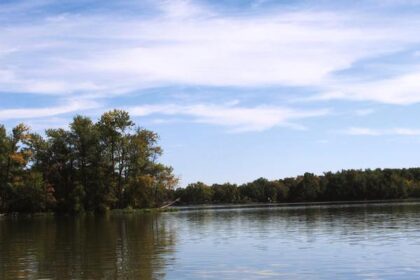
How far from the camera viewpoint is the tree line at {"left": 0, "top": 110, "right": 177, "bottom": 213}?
10381cm

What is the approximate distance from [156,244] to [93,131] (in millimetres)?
72287

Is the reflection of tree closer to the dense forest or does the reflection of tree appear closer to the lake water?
the lake water

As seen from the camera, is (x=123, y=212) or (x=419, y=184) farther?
(x=419, y=184)

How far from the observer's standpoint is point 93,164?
107125 millimetres

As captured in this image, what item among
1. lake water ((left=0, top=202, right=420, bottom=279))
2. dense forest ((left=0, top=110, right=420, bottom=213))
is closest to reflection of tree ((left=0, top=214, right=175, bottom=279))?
lake water ((left=0, top=202, right=420, bottom=279))

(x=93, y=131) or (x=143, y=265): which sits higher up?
(x=93, y=131)

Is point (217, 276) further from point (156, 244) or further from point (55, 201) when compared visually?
point (55, 201)

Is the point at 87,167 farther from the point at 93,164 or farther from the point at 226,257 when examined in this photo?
the point at 226,257

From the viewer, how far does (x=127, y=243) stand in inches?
1478

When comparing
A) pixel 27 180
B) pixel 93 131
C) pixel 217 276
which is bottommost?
pixel 217 276

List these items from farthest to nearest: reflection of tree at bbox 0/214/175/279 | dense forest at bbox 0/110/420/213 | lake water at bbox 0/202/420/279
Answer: dense forest at bbox 0/110/420/213 → reflection of tree at bbox 0/214/175/279 → lake water at bbox 0/202/420/279

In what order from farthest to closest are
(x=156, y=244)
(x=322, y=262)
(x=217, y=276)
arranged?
(x=156, y=244) < (x=322, y=262) < (x=217, y=276)

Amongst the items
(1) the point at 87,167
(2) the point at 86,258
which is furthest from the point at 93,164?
(2) the point at 86,258

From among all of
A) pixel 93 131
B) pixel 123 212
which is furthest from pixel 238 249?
pixel 93 131
